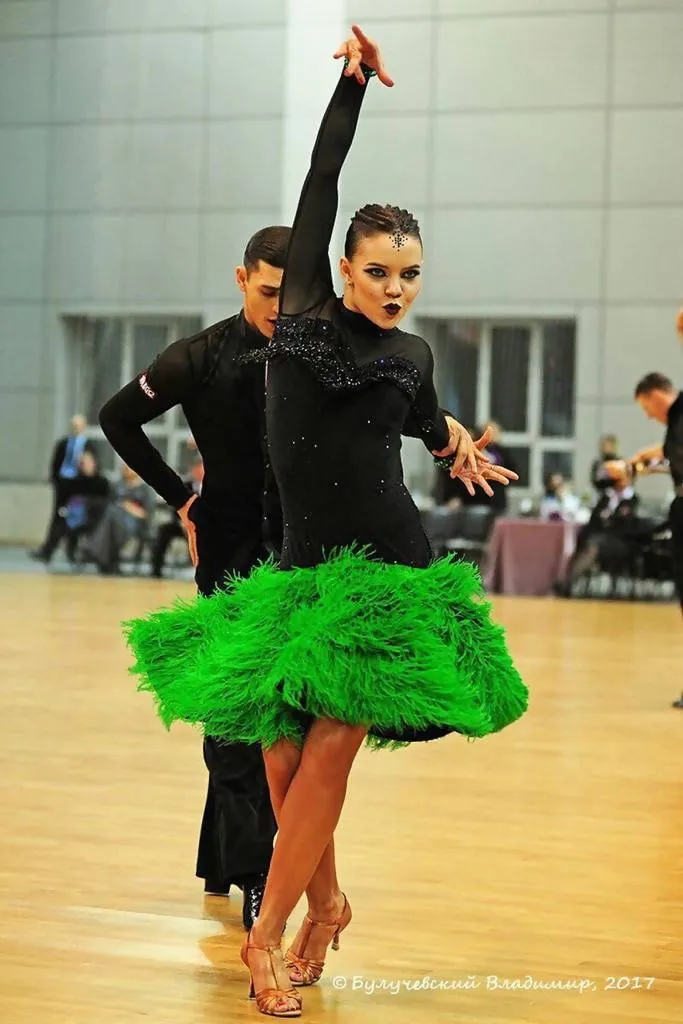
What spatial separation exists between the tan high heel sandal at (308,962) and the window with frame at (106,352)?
16317mm

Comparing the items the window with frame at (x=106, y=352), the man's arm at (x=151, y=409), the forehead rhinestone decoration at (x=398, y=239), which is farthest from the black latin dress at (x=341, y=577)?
the window with frame at (x=106, y=352)

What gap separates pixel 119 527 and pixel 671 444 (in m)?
9.08

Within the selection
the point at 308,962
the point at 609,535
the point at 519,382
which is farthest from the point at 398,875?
the point at 519,382

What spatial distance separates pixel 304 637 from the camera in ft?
9.00

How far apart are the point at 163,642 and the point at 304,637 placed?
0.47 meters

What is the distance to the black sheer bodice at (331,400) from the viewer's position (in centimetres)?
283

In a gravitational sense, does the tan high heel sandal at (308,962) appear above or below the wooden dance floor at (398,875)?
above

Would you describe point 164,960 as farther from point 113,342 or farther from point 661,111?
point 113,342

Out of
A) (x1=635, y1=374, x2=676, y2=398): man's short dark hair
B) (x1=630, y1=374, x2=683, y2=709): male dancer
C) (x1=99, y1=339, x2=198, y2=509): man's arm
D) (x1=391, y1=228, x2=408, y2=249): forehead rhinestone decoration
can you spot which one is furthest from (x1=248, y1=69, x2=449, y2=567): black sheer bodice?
(x1=635, y1=374, x2=676, y2=398): man's short dark hair

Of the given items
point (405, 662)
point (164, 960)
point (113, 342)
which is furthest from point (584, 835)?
point (113, 342)

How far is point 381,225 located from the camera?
2818 mm

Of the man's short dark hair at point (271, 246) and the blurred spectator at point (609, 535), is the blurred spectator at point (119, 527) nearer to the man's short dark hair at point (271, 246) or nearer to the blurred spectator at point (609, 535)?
the blurred spectator at point (609, 535)

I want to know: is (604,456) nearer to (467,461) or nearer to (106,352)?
(106,352)

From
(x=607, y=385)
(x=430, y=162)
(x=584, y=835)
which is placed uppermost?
(x=430, y=162)
